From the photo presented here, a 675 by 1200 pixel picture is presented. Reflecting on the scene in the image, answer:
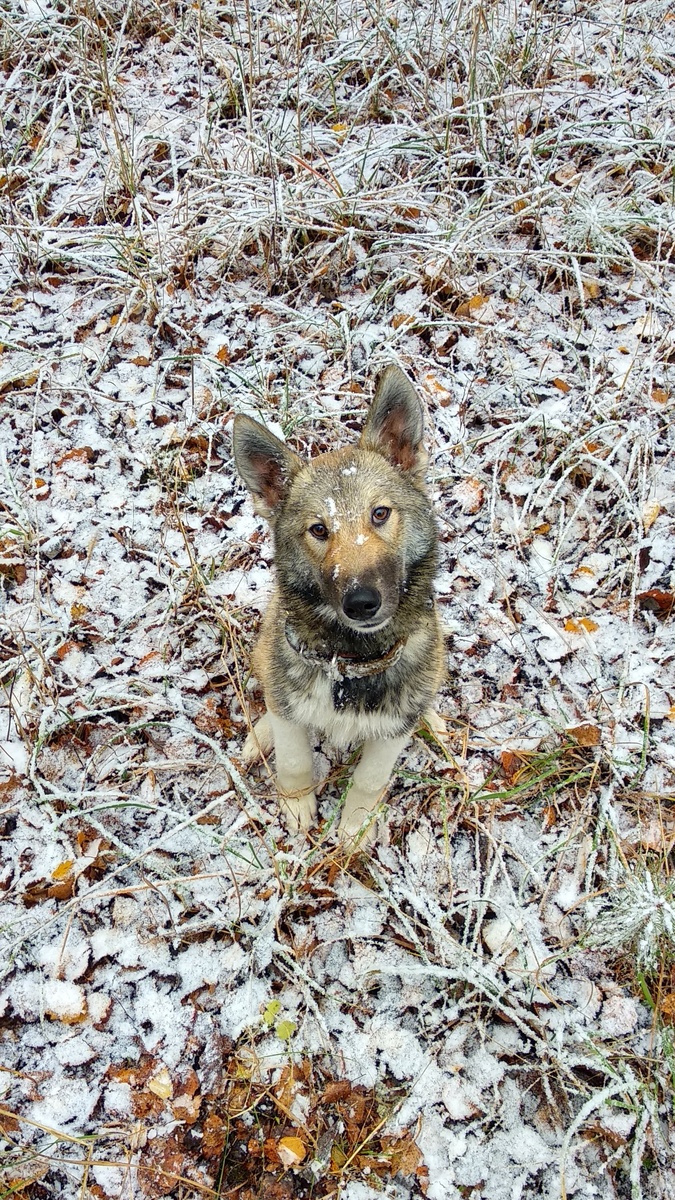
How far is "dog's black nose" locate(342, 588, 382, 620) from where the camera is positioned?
2.34 metres

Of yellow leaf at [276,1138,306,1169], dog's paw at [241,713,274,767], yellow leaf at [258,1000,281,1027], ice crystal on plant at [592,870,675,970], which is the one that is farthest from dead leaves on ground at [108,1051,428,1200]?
dog's paw at [241,713,274,767]

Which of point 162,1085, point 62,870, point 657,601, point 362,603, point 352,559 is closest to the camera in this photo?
point 362,603

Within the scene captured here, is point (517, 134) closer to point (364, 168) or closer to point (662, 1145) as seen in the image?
point (364, 168)

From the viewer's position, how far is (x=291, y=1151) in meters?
2.58

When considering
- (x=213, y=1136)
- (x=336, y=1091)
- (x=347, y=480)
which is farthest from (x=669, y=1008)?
(x=347, y=480)

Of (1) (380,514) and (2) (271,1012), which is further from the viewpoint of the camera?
(2) (271,1012)

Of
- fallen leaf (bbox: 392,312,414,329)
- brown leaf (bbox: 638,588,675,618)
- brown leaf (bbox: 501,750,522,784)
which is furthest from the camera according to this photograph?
fallen leaf (bbox: 392,312,414,329)

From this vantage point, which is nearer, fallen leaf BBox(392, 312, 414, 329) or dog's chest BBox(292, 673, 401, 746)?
dog's chest BBox(292, 673, 401, 746)

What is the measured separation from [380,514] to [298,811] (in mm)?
1392

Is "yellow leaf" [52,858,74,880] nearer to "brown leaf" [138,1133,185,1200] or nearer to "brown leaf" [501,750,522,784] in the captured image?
"brown leaf" [138,1133,185,1200]

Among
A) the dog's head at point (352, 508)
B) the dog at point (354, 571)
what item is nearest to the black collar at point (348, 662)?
the dog at point (354, 571)

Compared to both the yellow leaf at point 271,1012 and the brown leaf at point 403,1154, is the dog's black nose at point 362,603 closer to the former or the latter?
the yellow leaf at point 271,1012

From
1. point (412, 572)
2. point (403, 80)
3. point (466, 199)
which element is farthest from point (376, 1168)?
point (403, 80)

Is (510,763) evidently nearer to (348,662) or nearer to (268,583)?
(348,662)
